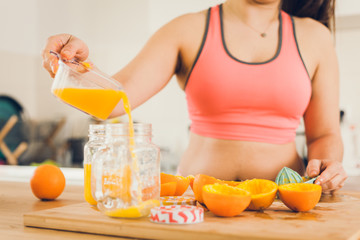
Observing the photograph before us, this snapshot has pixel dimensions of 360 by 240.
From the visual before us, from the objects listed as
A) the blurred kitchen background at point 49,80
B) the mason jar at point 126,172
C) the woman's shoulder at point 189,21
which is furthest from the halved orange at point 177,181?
the blurred kitchen background at point 49,80

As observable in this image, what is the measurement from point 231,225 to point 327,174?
0.39 metres

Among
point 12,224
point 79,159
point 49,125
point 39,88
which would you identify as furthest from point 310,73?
point 39,88

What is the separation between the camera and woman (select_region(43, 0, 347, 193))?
125 centimetres

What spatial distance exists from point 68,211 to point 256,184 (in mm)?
320

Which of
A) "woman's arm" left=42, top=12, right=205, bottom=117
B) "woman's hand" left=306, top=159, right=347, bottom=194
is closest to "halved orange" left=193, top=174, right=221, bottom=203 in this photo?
"woman's hand" left=306, top=159, right=347, bottom=194

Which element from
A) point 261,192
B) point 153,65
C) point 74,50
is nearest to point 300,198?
point 261,192

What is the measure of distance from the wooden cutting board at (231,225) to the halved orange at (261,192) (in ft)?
0.04

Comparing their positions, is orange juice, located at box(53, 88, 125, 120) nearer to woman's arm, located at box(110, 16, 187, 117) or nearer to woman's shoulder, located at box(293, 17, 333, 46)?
woman's arm, located at box(110, 16, 187, 117)

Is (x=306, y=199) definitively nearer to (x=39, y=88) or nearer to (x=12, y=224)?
(x=12, y=224)

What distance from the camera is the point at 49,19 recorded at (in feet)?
13.7

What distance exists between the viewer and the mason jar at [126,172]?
68cm

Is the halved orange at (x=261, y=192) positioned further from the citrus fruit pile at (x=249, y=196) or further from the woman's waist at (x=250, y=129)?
the woman's waist at (x=250, y=129)

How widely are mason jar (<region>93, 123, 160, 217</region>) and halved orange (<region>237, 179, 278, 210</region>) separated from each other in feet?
0.51

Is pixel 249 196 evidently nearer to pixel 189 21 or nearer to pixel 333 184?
pixel 333 184
